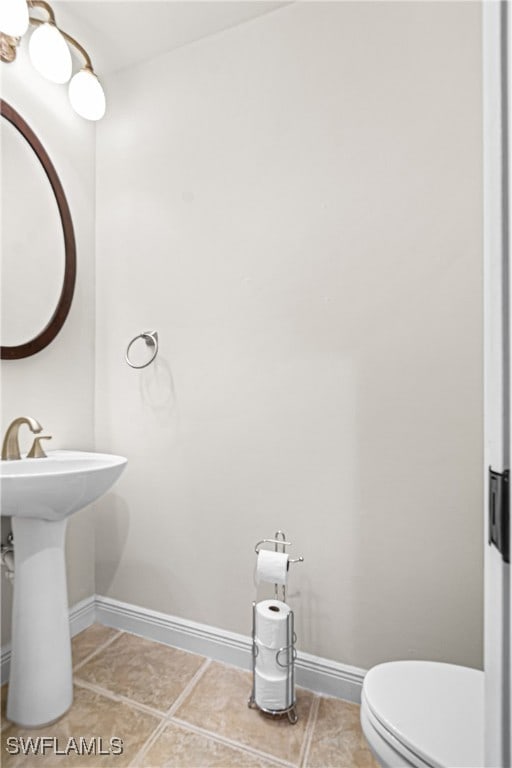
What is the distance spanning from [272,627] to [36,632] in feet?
2.32

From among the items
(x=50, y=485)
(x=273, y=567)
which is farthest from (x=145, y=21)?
(x=273, y=567)

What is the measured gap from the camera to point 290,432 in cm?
147

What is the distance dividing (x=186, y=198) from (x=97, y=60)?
0.76m

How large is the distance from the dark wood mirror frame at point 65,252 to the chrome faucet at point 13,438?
0.24 metres

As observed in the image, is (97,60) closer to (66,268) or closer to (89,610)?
(66,268)

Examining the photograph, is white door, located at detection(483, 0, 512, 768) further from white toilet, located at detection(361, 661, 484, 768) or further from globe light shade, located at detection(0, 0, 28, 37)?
globe light shade, located at detection(0, 0, 28, 37)

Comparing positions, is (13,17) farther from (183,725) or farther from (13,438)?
(183,725)

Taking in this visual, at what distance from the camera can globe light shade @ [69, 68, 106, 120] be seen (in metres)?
1.57

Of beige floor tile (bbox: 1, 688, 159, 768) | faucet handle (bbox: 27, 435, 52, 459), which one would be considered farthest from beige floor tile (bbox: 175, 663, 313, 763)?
faucet handle (bbox: 27, 435, 52, 459)

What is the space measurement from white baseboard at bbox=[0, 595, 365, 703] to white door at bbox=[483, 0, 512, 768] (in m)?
1.10

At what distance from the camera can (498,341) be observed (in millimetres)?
430

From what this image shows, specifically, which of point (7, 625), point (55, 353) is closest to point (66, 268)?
point (55, 353)
